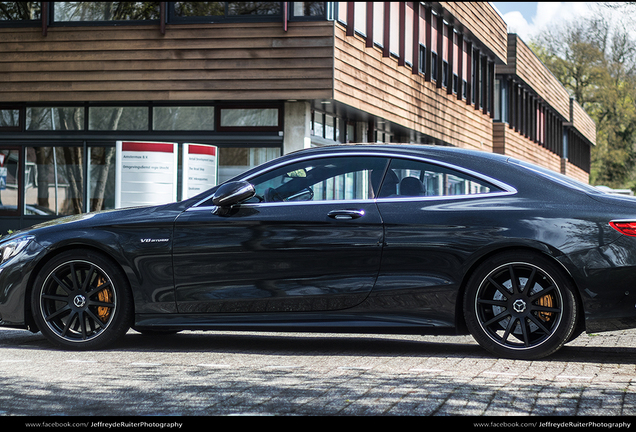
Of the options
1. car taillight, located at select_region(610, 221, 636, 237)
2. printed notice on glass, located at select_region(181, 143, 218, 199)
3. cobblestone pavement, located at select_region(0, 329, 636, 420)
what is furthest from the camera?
printed notice on glass, located at select_region(181, 143, 218, 199)

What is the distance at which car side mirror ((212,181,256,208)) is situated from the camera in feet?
20.0

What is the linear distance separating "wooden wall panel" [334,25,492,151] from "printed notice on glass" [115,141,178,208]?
3.39 metres

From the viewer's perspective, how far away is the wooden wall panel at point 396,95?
1556cm

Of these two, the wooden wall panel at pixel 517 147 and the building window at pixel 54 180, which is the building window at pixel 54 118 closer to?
the building window at pixel 54 180

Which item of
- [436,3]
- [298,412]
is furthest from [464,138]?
[298,412]

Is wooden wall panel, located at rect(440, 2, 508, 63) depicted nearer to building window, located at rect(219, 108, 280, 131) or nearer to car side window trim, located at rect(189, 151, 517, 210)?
building window, located at rect(219, 108, 280, 131)

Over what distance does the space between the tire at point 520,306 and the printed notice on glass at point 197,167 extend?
8.45 m

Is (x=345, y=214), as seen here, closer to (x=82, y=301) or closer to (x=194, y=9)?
(x=82, y=301)

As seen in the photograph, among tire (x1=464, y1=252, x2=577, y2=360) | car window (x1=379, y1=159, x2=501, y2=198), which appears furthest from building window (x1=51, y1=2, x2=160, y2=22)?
tire (x1=464, y1=252, x2=577, y2=360)

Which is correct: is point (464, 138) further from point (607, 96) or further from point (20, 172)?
point (607, 96)

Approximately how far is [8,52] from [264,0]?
4.96 metres

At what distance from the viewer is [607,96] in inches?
2547

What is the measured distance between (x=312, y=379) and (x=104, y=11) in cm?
1243

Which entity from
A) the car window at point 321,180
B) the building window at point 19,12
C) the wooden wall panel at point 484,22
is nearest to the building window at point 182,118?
the building window at point 19,12
